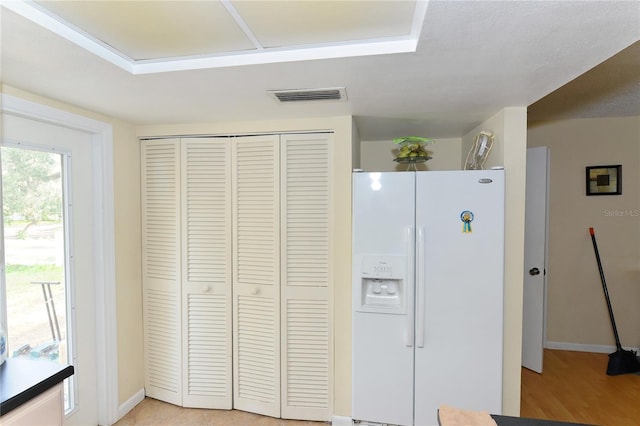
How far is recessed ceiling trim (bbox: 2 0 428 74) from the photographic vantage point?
1064 millimetres

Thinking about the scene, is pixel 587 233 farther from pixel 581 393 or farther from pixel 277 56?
pixel 277 56

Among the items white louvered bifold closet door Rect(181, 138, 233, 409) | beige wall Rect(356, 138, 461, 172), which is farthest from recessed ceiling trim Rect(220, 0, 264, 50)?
beige wall Rect(356, 138, 461, 172)

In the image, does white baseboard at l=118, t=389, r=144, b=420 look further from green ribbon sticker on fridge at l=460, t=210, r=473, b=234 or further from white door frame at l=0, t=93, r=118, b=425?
green ribbon sticker on fridge at l=460, t=210, r=473, b=234

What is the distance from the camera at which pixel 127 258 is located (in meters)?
2.31

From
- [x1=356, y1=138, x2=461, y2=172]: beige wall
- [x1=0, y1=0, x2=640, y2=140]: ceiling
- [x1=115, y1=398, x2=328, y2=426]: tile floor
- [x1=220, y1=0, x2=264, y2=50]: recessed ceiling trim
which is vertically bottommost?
[x1=115, y1=398, x2=328, y2=426]: tile floor

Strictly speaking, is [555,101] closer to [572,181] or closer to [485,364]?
[572,181]

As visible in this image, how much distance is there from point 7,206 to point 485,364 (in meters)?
2.77

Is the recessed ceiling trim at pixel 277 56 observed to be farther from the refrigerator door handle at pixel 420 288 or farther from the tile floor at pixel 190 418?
the tile floor at pixel 190 418

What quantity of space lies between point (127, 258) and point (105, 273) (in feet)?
0.64

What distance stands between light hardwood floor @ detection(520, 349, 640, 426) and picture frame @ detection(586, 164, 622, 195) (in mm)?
1613

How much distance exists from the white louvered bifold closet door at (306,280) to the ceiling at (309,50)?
43 cm

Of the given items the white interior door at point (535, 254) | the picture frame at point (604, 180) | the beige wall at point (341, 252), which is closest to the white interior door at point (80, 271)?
the beige wall at point (341, 252)

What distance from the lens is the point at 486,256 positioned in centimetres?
185

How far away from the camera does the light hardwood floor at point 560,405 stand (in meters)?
2.22
